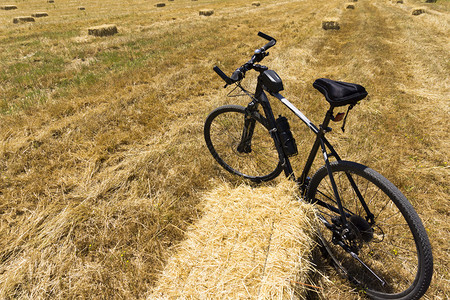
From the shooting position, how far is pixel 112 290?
2400mm

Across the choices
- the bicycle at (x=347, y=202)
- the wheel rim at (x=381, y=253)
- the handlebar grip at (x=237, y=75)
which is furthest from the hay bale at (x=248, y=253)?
the handlebar grip at (x=237, y=75)

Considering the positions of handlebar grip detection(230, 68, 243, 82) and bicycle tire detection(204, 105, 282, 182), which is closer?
handlebar grip detection(230, 68, 243, 82)

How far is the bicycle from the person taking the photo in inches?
74.8

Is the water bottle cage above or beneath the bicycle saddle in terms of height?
beneath

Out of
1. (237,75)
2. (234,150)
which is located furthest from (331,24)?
(237,75)

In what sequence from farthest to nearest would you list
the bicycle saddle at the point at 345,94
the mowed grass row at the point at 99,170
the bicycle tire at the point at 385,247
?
the mowed grass row at the point at 99,170, the bicycle saddle at the point at 345,94, the bicycle tire at the point at 385,247

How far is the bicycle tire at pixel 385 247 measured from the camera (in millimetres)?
1776

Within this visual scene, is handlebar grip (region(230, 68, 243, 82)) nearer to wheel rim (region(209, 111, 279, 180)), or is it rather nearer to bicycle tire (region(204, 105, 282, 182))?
bicycle tire (region(204, 105, 282, 182))

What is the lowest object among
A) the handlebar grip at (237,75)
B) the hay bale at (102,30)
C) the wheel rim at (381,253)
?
the wheel rim at (381,253)

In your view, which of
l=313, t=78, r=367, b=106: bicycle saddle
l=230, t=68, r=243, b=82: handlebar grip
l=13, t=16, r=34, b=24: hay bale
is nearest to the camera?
l=313, t=78, r=367, b=106: bicycle saddle

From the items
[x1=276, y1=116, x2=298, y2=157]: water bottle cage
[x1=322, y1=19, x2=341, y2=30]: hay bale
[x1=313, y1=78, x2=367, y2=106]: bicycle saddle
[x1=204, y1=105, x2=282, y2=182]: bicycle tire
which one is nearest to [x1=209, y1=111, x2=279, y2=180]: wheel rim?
[x1=204, y1=105, x2=282, y2=182]: bicycle tire

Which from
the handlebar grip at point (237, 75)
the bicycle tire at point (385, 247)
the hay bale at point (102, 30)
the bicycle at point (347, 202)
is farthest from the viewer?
the hay bale at point (102, 30)

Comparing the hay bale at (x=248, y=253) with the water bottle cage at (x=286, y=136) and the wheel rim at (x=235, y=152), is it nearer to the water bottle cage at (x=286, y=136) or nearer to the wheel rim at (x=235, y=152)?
the water bottle cage at (x=286, y=136)

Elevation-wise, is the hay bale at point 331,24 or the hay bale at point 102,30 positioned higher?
the hay bale at point 331,24
